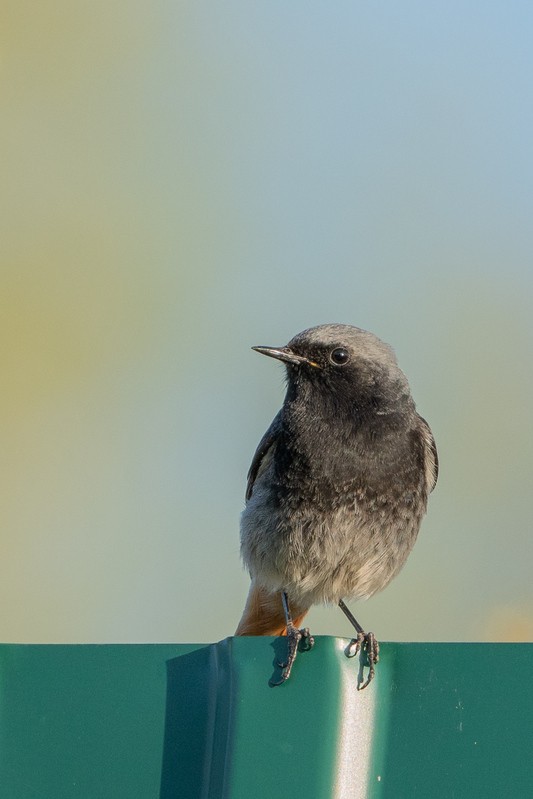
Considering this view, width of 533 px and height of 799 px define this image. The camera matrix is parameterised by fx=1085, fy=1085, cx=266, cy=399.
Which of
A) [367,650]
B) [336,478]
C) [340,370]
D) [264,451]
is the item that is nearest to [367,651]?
[367,650]

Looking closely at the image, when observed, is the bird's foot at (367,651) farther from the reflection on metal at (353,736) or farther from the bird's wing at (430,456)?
the bird's wing at (430,456)

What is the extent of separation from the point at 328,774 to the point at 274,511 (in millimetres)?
2327

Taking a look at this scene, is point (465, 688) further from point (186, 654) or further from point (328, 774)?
point (186, 654)

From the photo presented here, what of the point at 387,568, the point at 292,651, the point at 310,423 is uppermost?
the point at 310,423

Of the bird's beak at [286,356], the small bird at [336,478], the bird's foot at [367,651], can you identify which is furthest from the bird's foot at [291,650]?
the bird's beak at [286,356]

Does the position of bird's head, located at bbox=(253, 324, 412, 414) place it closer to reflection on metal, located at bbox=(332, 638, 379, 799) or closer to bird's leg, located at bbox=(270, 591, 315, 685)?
bird's leg, located at bbox=(270, 591, 315, 685)

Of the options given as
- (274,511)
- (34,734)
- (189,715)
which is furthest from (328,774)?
(274,511)

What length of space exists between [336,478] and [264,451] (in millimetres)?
684

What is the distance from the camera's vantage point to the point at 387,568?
18.0 feet

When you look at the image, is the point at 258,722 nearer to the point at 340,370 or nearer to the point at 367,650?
the point at 367,650

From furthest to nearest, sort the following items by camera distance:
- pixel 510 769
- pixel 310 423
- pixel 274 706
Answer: pixel 310 423
pixel 274 706
pixel 510 769

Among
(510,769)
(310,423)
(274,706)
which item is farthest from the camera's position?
(310,423)

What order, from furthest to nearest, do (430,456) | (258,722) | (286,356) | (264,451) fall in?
(264,451) → (430,456) → (286,356) → (258,722)

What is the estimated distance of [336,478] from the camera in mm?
5176
